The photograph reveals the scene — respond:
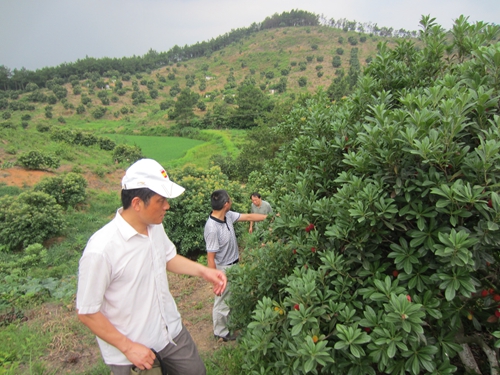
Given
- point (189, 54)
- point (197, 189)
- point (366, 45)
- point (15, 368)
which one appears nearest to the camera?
point (15, 368)

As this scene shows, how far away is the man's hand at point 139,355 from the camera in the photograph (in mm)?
1816

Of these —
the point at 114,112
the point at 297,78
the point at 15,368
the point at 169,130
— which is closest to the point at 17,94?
the point at 114,112

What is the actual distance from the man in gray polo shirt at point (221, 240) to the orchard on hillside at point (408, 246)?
4.70ft

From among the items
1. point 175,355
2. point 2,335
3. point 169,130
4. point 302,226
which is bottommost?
point 169,130

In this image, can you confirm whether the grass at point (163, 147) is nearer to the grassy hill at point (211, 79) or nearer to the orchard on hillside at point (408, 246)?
the grassy hill at point (211, 79)

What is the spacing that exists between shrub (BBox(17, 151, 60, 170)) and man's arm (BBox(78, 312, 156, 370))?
642 inches

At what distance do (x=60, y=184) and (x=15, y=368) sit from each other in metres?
10.2

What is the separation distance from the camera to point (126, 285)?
1915 millimetres

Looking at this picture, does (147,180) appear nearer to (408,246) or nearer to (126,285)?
(126,285)

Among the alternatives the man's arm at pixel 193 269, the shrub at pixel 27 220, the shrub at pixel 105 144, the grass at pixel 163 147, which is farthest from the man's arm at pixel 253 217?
the shrub at pixel 105 144

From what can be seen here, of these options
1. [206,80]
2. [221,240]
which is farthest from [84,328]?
[206,80]

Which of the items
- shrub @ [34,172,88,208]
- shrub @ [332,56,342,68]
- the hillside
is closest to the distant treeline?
the hillside

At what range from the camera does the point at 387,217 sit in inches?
62.2

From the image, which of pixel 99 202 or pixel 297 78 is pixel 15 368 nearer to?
pixel 99 202
